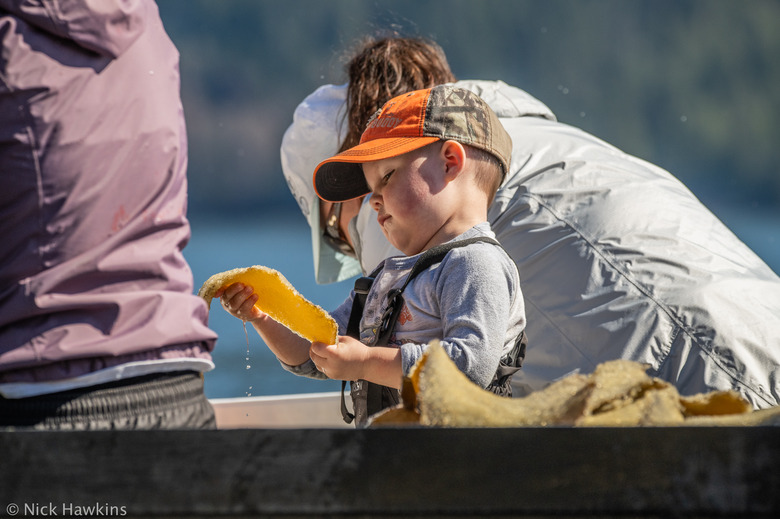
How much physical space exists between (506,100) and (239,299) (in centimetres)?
107

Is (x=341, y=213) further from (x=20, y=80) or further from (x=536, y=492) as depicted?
(x=536, y=492)

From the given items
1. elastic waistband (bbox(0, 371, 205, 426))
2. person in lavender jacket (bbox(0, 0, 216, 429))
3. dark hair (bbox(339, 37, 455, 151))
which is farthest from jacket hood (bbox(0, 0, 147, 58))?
dark hair (bbox(339, 37, 455, 151))

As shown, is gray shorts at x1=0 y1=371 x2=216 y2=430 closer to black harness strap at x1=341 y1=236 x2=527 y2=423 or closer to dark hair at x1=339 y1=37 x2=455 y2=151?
black harness strap at x1=341 y1=236 x2=527 y2=423

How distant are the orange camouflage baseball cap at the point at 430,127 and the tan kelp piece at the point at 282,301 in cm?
26

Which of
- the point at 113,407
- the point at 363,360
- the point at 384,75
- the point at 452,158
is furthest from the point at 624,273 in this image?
the point at 113,407

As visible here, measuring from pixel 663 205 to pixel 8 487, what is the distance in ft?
4.75

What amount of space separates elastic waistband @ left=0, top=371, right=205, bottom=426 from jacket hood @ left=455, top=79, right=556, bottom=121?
4.50 ft

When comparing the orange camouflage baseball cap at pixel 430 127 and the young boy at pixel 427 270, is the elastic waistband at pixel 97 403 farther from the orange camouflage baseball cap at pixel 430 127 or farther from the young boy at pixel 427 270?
the orange camouflage baseball cap at pixel 430 127

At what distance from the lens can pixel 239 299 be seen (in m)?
1.41

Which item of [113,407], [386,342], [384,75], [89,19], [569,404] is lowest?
[386,342]

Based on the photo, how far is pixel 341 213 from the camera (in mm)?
2328

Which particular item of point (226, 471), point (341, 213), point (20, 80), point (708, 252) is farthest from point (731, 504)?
point (341, 213)

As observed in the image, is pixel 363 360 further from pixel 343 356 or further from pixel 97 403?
pixel 97 403

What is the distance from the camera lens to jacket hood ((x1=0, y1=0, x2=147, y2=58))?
0.86 meters
